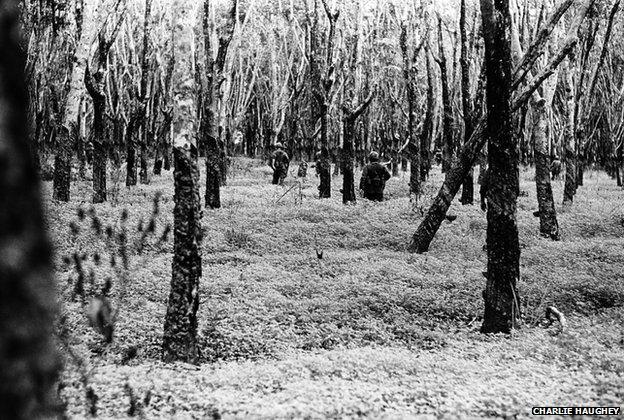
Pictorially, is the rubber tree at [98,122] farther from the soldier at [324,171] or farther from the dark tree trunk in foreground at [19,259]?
the dark tree trunk in foreground at [19,259]

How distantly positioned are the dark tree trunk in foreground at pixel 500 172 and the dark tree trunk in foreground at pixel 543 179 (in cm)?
682

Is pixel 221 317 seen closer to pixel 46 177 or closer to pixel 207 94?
pixel 207 94

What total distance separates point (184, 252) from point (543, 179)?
1081cm

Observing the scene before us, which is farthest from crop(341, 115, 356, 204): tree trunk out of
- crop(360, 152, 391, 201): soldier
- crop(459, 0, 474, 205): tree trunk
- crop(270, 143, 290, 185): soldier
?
crop(270, 143, 290, 185): soldier

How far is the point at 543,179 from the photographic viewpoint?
14039mm

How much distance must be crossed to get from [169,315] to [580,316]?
6.34 meters

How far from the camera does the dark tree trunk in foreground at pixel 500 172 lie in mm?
7391

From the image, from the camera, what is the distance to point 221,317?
26.3 feet

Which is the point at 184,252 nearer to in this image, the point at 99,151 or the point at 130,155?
the point at 99,151

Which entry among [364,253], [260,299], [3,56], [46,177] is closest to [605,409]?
[3,56]

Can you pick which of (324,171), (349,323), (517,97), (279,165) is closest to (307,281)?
(349,323)

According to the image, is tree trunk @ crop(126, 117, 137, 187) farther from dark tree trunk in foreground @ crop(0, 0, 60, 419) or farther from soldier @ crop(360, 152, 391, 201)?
dark tree trunk in foreground @ crop(0, 0, 60, 419)

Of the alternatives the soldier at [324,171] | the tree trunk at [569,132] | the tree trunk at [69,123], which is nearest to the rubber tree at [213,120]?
the tree trunk at [69,123]

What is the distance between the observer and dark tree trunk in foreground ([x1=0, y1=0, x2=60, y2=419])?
1.15 m
